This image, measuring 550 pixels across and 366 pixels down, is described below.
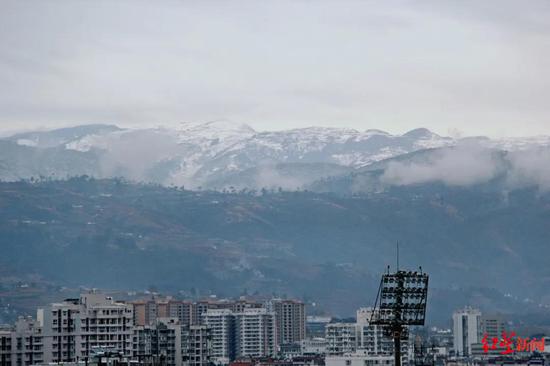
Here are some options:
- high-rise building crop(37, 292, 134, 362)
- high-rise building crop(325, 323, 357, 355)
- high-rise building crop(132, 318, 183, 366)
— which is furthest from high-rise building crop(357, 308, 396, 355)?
high-rise building crop(37, 292, 134, 362)

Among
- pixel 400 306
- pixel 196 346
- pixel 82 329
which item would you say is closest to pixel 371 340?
pixel 196 346

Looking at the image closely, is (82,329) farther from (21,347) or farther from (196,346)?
(196,346)

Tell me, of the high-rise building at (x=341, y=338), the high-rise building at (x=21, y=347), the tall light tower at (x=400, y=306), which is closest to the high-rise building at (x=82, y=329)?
the high-rise building at (x=21, y=347)

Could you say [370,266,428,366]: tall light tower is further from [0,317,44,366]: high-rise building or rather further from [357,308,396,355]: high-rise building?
[357,308,396,355]: high-rise building

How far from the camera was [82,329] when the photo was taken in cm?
12656

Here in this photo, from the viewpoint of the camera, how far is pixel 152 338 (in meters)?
134

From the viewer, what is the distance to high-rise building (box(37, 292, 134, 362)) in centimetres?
12381

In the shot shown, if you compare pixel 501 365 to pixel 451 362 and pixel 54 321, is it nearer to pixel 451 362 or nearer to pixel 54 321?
pixel 451 362

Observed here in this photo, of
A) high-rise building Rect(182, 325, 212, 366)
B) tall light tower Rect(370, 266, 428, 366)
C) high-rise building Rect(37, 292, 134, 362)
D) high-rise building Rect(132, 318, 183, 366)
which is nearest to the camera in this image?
tall light tower Rect(370, 266, 428, 366)

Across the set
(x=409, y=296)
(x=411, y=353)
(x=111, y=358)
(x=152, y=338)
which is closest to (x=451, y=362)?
(x=411, y=353)

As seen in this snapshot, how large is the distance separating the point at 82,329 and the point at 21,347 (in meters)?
7.88

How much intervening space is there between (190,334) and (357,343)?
1627 inches

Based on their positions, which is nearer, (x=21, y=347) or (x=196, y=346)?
(x=21, y=347)

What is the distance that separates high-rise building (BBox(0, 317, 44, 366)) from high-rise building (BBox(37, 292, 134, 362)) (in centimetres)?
72
